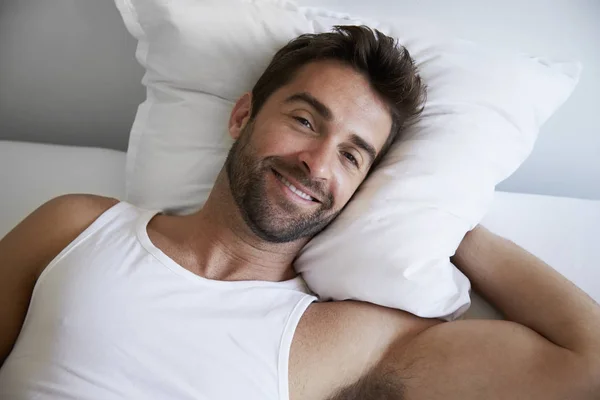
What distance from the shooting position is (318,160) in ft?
3.35

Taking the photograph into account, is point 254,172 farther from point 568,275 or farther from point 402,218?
point 568,275

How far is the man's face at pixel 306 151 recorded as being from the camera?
1.03m

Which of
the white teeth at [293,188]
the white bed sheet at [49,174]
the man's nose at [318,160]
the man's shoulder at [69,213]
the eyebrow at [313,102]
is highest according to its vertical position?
the eyebrow at [313,102]

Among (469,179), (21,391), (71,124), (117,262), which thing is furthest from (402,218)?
(71,124)

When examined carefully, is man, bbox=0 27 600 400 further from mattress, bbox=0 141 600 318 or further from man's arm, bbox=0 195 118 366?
mattress, bbox=0 141 600 318

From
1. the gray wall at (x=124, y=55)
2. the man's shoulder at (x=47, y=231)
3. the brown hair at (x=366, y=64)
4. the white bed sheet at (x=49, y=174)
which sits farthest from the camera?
the gray wall at (x=124, y=55)

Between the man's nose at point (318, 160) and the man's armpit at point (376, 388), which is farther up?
the man's nose at point (318, 160)

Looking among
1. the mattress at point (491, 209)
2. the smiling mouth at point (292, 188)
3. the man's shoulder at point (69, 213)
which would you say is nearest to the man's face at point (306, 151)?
the smiling mouth at point (292, 188)

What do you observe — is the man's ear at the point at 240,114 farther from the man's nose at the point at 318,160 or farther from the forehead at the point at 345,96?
the man's nose at the point at 318,160

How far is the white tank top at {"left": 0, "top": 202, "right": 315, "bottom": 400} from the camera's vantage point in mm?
895

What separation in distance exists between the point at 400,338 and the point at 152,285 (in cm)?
48

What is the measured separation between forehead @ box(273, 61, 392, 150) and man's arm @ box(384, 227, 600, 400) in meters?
0.38

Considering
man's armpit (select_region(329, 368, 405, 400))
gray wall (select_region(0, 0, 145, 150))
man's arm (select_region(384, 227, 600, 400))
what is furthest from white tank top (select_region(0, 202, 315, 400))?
gray wall (select_region(0, 0, 145, 150))

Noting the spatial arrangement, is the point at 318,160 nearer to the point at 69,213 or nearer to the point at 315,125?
the point at 315,125
